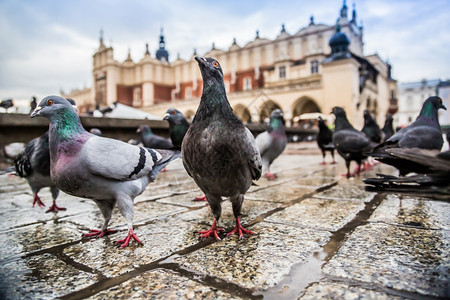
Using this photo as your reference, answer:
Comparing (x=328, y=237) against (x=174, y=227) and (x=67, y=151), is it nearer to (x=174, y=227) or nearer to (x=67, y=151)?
(x=174, y=227)

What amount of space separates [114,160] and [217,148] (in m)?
0.75

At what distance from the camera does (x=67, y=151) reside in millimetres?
2006

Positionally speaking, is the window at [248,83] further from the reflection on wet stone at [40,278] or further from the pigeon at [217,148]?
the reflection on wet stone at [40,278]

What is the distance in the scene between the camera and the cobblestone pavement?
1.33 meters

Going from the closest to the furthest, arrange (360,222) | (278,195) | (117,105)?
(360,222), (278,195), (117,105)

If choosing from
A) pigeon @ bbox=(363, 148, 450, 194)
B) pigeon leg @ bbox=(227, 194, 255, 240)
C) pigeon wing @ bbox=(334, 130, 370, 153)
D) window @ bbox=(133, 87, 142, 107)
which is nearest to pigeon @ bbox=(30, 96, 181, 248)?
pigeon leg @ bbox=(227, 194, 255, 240)

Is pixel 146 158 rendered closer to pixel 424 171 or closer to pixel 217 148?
pixel 217 148

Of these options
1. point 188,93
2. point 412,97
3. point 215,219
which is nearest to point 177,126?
point 215,219

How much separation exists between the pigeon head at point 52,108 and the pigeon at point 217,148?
92 centimetres

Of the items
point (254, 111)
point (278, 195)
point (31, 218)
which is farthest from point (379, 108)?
point (31, 218)

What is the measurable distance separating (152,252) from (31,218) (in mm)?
1715

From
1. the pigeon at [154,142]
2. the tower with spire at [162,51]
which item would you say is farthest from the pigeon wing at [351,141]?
the tower with spire at [162,51]

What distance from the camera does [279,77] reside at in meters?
29.0

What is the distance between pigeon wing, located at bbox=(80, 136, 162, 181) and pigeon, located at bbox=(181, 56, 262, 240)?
381 mm
